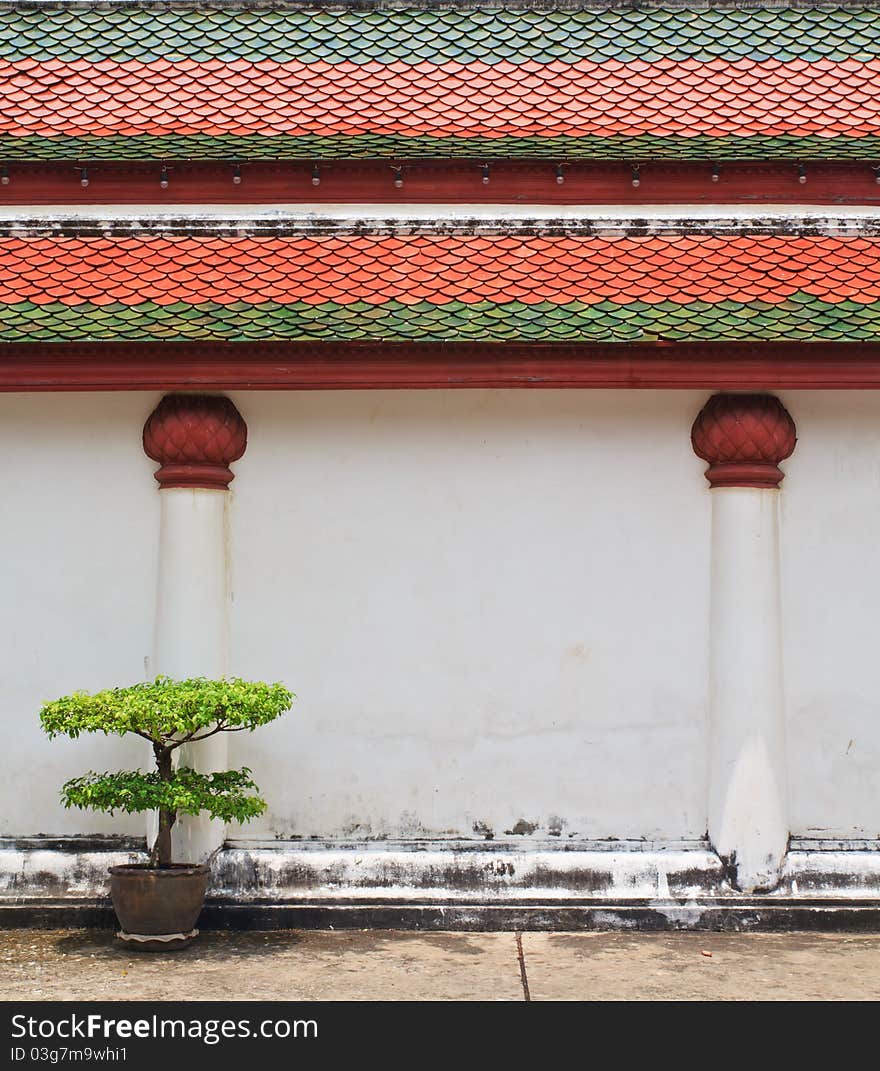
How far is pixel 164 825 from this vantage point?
288 inches

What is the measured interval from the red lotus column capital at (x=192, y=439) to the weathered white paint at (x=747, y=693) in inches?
121

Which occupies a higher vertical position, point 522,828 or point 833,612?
point 833,612

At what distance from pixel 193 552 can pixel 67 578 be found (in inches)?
33.3

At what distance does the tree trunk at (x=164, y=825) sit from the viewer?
7.24 m

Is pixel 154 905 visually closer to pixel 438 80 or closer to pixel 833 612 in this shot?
pixel 833 612

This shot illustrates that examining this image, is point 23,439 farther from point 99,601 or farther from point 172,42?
point 172,42

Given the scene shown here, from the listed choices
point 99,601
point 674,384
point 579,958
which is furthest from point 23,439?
point 579,958

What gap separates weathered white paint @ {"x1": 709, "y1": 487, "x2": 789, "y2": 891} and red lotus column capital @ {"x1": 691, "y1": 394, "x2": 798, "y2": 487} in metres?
0.11

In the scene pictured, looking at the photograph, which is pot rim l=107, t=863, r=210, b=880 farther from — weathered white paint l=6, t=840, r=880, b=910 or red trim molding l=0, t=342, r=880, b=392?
red trim molding l=0, t=342, r=880, b=392

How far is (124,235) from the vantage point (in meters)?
8.68

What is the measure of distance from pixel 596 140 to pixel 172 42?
150 inches

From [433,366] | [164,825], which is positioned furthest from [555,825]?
[433,366]

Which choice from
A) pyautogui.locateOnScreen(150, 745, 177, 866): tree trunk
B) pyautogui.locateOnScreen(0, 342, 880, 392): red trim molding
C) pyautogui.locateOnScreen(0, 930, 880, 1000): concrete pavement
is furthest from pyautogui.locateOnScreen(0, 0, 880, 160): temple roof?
pyautogui.locateOnScreen(0, 930, 880, 1000): concrete pavement

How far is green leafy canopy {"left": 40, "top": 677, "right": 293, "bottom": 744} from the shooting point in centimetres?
693
